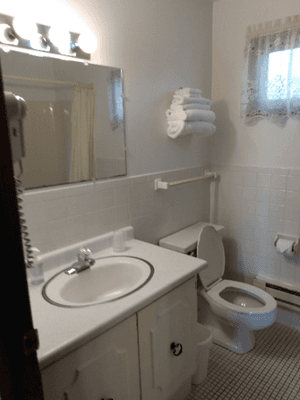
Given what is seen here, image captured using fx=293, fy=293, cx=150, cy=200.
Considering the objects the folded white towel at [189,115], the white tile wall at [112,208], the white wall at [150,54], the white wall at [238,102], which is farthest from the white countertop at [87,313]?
the white wall at [238,102]

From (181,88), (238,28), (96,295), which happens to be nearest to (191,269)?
(96,295)

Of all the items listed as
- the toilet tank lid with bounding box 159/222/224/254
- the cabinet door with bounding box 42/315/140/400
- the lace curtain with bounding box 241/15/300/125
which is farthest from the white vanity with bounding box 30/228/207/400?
the lace curtain with bounding box 241/15/300/125

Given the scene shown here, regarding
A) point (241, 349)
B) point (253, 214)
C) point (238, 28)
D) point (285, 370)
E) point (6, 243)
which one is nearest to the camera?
point (6, 243)

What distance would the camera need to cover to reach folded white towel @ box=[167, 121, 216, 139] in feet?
6.38

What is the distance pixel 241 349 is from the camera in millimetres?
2031

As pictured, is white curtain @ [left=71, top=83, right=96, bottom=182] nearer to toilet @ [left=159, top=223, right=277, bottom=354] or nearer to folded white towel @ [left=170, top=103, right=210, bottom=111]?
folded white towel @ [left=170, top=103, right=210, bottom=111]

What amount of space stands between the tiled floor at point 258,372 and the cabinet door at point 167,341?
32 cm

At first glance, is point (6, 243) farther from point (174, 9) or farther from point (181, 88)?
point (174, 9)

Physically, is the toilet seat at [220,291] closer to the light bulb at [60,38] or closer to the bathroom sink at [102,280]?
the bathroom sink at [102,280]

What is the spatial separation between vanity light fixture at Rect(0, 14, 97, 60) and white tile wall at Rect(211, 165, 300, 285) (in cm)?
148

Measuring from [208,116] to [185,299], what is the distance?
126 cm

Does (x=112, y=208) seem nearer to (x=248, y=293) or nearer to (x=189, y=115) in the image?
(x=189, y=115)

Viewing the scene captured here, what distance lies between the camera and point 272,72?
203cm

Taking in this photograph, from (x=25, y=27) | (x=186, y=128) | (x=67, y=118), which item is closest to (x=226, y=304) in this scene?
(x=186, y=128)
